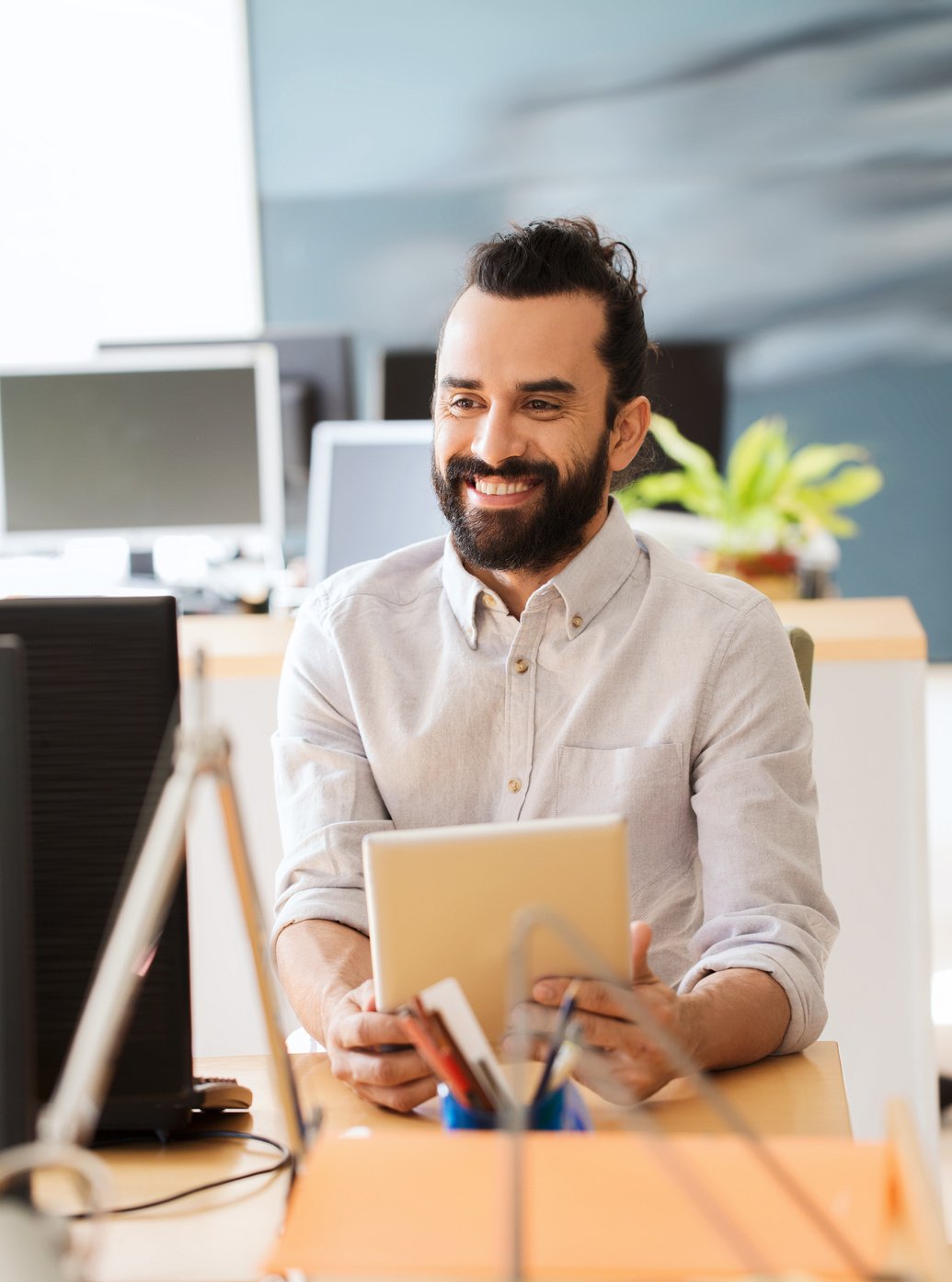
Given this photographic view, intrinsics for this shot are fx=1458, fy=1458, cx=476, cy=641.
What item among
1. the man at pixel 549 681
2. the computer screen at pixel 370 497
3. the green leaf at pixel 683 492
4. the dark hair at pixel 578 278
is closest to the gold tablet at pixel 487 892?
the man at pixel 549 681

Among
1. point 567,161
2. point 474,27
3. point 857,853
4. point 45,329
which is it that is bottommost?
point 857,853

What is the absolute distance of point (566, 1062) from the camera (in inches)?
30.4

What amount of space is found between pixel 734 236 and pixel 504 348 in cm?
446

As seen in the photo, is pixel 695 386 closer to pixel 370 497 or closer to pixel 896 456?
pixel 896 456

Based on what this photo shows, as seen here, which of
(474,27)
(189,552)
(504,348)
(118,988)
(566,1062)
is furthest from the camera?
(474,27)

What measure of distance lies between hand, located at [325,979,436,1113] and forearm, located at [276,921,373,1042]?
131 mm

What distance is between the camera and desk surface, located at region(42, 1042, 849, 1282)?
2.63 ft

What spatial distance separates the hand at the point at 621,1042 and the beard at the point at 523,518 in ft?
1.69

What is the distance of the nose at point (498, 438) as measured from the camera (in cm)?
140

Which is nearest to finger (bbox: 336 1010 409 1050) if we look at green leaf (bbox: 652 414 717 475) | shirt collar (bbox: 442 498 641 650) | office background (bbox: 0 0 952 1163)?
shirt collar (bbox: 442 498 641 650)

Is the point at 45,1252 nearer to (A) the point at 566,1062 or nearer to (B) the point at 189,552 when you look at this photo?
(A) the point at 566,1062

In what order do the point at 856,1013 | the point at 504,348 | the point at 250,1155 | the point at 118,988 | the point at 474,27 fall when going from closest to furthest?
the point at 118,988
the point at 250,1155
the point at 504,348
the point at 856,1013
the point at 474,27

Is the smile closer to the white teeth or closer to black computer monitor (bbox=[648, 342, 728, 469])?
the white teeth

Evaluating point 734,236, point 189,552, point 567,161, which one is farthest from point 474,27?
point 189,552
